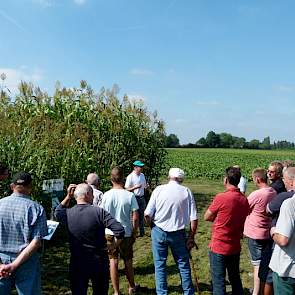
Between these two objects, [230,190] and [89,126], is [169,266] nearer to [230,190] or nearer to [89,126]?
[230,190]

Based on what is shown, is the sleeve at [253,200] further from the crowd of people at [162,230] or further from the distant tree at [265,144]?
the distant tree at [265,144]

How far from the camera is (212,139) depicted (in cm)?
9625

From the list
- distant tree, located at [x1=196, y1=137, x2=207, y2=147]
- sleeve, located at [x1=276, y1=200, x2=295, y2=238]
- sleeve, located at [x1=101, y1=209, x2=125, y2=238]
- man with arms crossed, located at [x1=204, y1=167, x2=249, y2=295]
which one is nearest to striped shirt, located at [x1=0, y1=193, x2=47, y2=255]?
sleeve, located at [x1=101, y1=209, x2=125, y2=238]

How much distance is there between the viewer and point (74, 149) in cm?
1008

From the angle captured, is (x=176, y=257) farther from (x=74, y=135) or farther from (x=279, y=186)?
(x=74, y=135)

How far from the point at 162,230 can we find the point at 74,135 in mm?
5933

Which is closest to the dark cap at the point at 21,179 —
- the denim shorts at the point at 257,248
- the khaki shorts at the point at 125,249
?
the khaki shorts at the point at 125,249

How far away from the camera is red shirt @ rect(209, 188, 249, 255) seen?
5035 mm

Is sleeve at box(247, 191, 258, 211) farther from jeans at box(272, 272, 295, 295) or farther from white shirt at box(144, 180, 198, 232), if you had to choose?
jeans at box(272, 272, 295, 295)

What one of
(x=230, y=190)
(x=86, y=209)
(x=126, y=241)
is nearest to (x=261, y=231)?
(x=230, y=190)

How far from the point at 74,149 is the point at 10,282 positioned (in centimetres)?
625

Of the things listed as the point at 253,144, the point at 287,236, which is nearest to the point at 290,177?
the point at 287,236

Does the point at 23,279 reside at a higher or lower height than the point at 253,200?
lower

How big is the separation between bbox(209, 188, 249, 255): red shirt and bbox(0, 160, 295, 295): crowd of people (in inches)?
0.5
